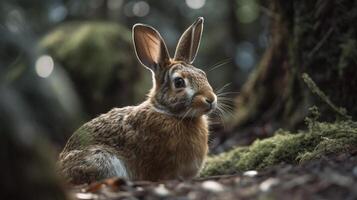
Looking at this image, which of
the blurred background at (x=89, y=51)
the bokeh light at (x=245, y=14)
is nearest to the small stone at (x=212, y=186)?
the blurred background at (x=89, y=51)

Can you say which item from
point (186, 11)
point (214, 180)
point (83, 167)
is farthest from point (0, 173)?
point (186, 11)

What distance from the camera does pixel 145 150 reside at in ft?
22.9

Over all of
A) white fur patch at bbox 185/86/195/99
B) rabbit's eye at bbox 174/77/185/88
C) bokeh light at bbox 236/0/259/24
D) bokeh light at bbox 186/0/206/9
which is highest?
bokeh light at bbox 186/0/206/9

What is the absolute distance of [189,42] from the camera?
7914mm

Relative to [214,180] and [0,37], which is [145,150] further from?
[0,37]

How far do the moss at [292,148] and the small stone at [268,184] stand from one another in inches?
73.2

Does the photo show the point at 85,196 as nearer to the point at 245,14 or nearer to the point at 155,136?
the point at 155,136

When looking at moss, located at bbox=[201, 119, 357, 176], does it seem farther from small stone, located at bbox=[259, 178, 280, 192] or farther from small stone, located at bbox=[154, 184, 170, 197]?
small stone, located at bbox=[154, 184, 170, 197]

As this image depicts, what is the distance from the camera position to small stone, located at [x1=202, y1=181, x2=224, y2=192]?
4.38 m

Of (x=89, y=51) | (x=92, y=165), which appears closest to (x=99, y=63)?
(x=89, y=51)

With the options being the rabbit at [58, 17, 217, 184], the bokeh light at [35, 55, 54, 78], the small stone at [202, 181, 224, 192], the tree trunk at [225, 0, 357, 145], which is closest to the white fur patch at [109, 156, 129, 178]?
the rabbit at [58, 17, 217, 184]

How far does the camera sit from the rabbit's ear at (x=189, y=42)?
7.88 meters

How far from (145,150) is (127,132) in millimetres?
367

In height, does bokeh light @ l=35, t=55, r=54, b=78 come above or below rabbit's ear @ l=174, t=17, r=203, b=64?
below
